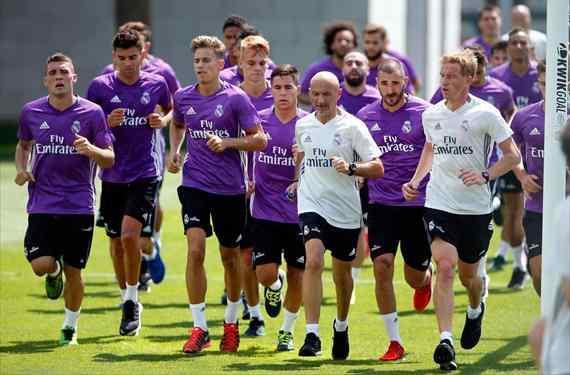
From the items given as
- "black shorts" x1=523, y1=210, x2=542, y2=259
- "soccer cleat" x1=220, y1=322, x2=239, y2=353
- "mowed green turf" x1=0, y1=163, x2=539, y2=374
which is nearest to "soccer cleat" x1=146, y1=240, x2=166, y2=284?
"mowed green turf" x1=0, y1=163, x2=539, y2=374

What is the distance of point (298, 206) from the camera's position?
11945 mm

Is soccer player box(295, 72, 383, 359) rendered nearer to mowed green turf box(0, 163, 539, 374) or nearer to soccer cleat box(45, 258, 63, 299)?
mowed green turf box(0, 163, 539, 374)

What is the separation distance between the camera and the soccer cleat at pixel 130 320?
13.0 metres

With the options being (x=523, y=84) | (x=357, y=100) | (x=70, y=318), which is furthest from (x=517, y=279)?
(x=70, y=318)

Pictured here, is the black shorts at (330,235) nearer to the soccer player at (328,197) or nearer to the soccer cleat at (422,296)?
the soccer player at (328,197)

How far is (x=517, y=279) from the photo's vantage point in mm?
16047

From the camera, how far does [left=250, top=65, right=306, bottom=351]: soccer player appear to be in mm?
12523

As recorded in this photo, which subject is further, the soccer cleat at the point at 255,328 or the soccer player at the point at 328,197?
the soccer cleat at the point at 255,328

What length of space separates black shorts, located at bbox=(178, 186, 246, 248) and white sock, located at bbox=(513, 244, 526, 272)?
4.28 metres

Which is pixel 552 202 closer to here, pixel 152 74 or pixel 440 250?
pixel 440 250

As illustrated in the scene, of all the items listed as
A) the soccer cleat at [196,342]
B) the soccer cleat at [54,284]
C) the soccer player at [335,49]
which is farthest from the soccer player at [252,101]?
the soccer player at [335,49]

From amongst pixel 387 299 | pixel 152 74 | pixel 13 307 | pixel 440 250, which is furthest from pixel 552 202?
pixel 13 307

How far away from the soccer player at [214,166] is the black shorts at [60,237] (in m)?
0.79

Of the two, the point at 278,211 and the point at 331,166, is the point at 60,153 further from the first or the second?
the point at 331,166
